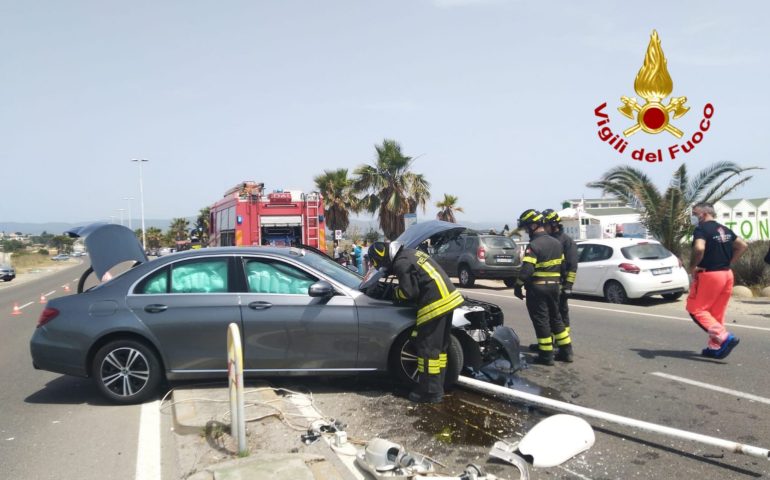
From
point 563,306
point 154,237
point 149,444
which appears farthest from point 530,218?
point 154,237

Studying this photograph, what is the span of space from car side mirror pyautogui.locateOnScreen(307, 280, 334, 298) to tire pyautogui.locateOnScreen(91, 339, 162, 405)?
169cm

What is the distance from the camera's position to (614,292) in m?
13.0

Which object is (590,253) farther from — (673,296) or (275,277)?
(275,277)

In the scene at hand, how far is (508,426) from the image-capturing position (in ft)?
16.3

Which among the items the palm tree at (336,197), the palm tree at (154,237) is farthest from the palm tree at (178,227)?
the palm tree at (336,197)

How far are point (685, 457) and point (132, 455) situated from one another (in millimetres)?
4117

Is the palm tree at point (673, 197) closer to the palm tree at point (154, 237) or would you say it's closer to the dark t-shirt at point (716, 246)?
the dark t-shirt at point (716, 246)

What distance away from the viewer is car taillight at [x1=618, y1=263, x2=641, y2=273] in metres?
12.5

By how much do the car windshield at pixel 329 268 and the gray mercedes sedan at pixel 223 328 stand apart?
0.37 ft

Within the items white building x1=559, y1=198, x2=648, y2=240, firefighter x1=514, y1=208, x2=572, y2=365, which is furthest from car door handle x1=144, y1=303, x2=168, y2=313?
white building x1=559, y1=198, x2=648, y2=240

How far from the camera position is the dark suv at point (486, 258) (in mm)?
17141

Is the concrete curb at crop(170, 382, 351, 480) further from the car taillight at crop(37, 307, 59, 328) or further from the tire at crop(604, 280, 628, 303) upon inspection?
the tire at crop(604, 280, 628, 303)

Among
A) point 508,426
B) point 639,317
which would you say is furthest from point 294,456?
point 639,317

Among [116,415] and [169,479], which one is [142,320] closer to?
[116,415]
